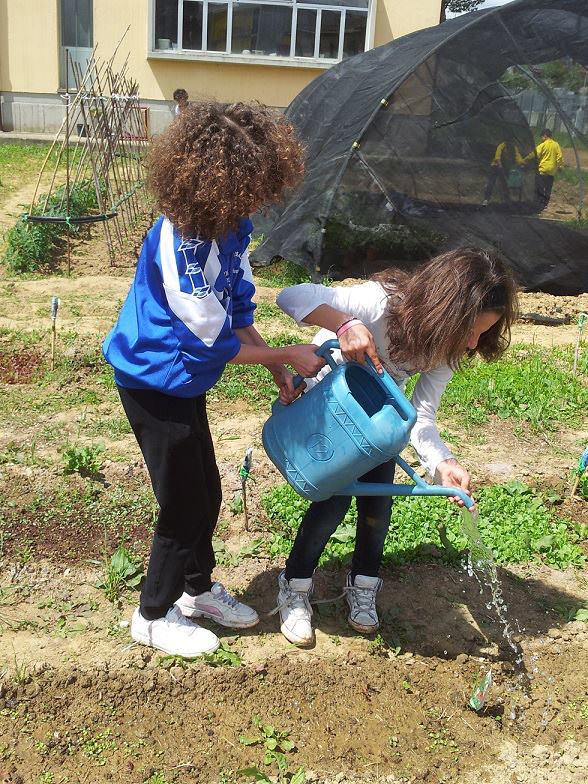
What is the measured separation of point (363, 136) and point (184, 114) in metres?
5.19

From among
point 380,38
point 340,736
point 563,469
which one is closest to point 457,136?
point 563,469

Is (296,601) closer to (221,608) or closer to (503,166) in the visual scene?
(221,608)

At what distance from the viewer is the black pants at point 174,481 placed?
2.13 meters

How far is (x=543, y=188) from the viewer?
23.8 ft

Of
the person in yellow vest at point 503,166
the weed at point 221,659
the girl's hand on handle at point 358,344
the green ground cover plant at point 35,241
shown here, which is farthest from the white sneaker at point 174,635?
the person in yellow vest at point 503,166

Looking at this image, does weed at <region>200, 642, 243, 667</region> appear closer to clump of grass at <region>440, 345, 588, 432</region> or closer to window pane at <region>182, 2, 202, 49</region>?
clump of grass at <region>440, 345, 588, 432</region>

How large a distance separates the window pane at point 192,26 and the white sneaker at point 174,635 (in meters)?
13.4

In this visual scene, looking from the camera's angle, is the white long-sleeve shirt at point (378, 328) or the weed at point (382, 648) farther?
the weed at point (382, 648)

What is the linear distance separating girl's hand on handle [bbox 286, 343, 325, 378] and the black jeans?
1.51 feet

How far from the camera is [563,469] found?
3840 millimetres

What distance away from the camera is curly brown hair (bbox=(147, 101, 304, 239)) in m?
1.88

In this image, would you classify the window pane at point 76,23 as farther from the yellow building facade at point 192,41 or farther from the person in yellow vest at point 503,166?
the person in yellow vest at point 503,166

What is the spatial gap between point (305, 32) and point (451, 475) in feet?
44.0

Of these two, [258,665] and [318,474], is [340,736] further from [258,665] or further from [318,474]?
[318,474]
